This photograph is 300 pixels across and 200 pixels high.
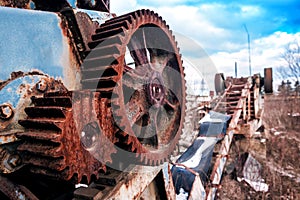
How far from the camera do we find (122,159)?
5.15 ft

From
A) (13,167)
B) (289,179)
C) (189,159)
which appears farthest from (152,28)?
(289,179)

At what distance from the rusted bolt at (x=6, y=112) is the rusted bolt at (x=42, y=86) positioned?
0.56 feet

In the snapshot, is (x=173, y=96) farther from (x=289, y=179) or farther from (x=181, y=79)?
(x=289, y=179)

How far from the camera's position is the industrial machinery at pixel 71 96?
1.09m

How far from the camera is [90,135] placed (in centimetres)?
115

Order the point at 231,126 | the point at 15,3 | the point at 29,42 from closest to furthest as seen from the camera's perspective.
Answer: the point at 29,42
the point at 15,3
the point at 231,126

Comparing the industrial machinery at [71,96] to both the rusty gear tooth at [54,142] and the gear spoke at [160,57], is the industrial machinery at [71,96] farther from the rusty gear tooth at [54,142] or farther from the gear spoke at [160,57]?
the gear spoke at [160,57]

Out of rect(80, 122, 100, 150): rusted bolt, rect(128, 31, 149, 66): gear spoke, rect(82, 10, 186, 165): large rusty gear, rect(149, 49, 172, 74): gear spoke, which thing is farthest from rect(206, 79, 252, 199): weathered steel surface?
rect(80, 122, 100, 150): rusted bolt

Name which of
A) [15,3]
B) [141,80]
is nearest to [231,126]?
[141,80]

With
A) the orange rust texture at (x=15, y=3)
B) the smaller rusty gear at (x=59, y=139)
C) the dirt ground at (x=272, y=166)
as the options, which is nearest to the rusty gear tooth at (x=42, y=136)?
the smaller rusty gear at (x=59, y=139)

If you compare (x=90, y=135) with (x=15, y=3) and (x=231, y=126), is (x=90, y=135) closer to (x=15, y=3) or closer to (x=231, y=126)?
(x=15, y=3)

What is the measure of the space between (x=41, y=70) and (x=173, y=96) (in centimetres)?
107

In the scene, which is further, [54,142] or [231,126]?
[231,126]

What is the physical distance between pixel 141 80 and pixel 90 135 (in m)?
0.63
